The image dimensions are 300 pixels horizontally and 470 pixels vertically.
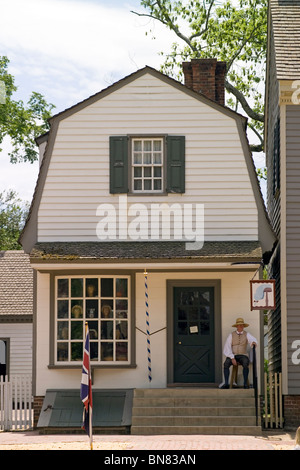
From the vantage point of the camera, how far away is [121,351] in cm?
2195

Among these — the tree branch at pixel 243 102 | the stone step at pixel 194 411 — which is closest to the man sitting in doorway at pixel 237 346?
the stone step at pixel 194 411

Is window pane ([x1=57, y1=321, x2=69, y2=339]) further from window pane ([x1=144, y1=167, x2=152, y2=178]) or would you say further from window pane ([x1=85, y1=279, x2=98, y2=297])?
window pane ([x1=144, y1=167, x2=152, y2=178])

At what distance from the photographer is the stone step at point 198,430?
19.7m

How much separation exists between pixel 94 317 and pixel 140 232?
7.11 feet

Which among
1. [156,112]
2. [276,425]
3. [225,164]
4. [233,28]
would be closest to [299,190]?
[225,164]

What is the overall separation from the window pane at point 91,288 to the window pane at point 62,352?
1245 mm

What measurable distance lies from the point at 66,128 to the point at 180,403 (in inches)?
268

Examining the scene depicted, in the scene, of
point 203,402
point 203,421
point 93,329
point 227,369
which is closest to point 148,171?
point 93,329

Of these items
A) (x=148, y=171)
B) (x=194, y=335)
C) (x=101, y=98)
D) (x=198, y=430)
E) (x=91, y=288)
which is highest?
(x=101, y=98)

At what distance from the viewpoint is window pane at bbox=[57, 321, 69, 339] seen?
22047 mm

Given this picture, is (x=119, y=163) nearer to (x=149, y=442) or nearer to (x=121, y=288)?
(x=121, y=288)

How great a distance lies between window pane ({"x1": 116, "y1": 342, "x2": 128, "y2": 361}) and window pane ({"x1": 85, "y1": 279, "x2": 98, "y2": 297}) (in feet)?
4.10

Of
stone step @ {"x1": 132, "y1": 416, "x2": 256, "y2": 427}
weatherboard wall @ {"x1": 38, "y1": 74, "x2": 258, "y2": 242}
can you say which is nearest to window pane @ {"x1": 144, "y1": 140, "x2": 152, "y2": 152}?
weatherboard wall @ {"x1": 38, "y1": 74, "x2": 258, "y2": 242}

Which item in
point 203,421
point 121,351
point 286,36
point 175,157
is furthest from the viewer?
point 286,36
